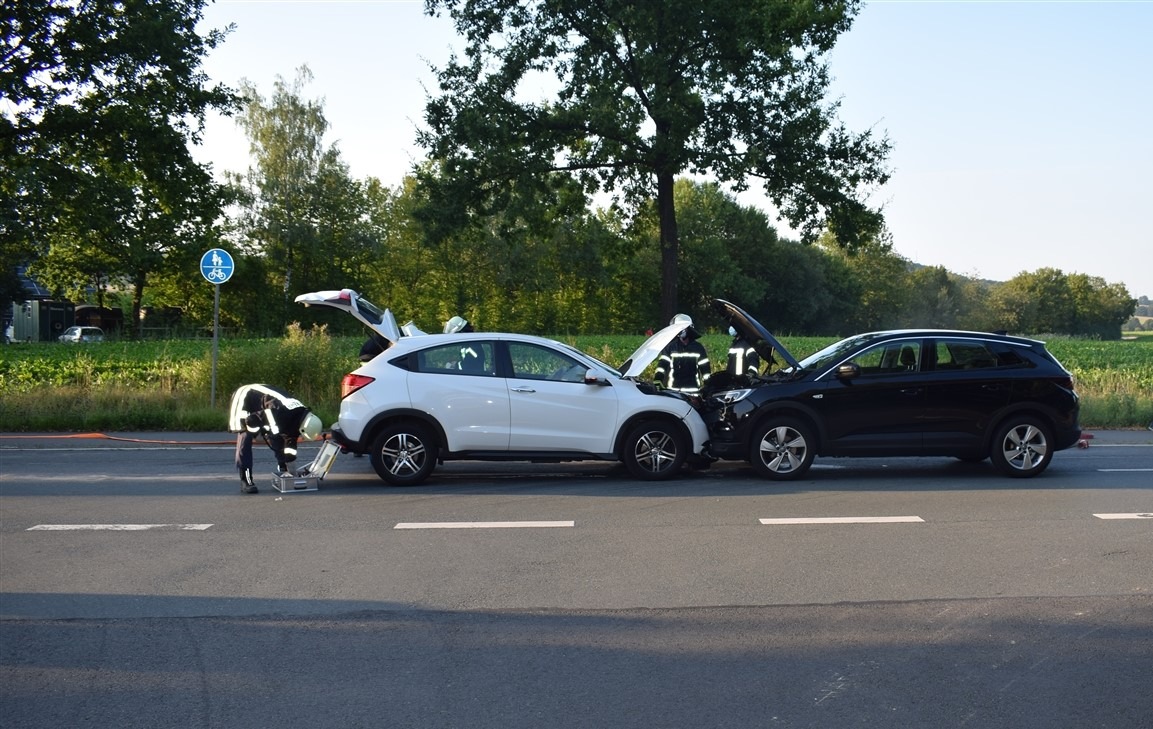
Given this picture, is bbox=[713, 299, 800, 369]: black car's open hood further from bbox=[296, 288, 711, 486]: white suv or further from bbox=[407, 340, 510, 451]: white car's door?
bbox=[407, 340, 510, 451]: white car's door

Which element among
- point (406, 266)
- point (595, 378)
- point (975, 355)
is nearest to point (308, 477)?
point (595, 378)

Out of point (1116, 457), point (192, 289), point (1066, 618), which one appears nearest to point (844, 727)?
point (1066, 618)

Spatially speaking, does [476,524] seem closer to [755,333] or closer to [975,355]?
[755,333]

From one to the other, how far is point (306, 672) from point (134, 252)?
111 ft

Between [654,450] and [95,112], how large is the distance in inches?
1038

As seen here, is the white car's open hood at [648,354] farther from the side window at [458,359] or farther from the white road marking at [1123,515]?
the white road marking at [1123,515]

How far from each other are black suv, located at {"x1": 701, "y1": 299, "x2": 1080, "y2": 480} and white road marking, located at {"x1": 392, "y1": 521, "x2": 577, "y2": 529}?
3325 mm

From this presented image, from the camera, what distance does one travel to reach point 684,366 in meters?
14.4

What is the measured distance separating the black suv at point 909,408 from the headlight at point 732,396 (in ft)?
0.06

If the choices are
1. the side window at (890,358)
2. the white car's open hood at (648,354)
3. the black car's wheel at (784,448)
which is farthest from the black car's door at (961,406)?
the white car's open hood at (648,354)

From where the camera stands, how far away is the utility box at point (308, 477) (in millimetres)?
11461

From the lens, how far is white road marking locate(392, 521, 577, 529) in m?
9.41

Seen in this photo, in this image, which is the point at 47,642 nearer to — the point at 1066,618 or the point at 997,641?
the point at 997,641

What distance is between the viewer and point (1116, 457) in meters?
14.7
